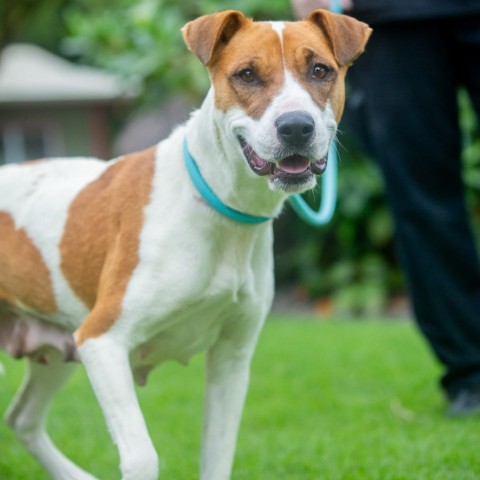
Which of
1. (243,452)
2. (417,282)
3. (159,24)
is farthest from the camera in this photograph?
(159,24)

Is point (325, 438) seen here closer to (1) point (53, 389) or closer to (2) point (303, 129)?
(1) point (53, 389)

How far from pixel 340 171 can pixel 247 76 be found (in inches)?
273

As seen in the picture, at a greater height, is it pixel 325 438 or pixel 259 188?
pixel 259 188

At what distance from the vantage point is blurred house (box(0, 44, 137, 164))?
63.3 ft

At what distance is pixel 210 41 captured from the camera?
3443 mm

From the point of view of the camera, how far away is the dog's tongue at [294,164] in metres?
3.37

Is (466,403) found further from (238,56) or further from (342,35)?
(238,56)

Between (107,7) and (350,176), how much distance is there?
5578 mm

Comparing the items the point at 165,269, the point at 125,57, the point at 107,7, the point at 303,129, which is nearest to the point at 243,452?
the point at 165,269

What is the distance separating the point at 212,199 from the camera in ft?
11.9

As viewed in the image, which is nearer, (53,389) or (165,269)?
(165,269)

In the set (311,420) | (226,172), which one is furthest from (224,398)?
(311,420)

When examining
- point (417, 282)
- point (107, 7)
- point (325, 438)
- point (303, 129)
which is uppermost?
point (303, 129)

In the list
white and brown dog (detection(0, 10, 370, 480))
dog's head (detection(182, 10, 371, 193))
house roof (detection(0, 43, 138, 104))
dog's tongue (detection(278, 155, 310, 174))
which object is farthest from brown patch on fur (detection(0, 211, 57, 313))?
house roof (detection(0, 43, 138, 104))
